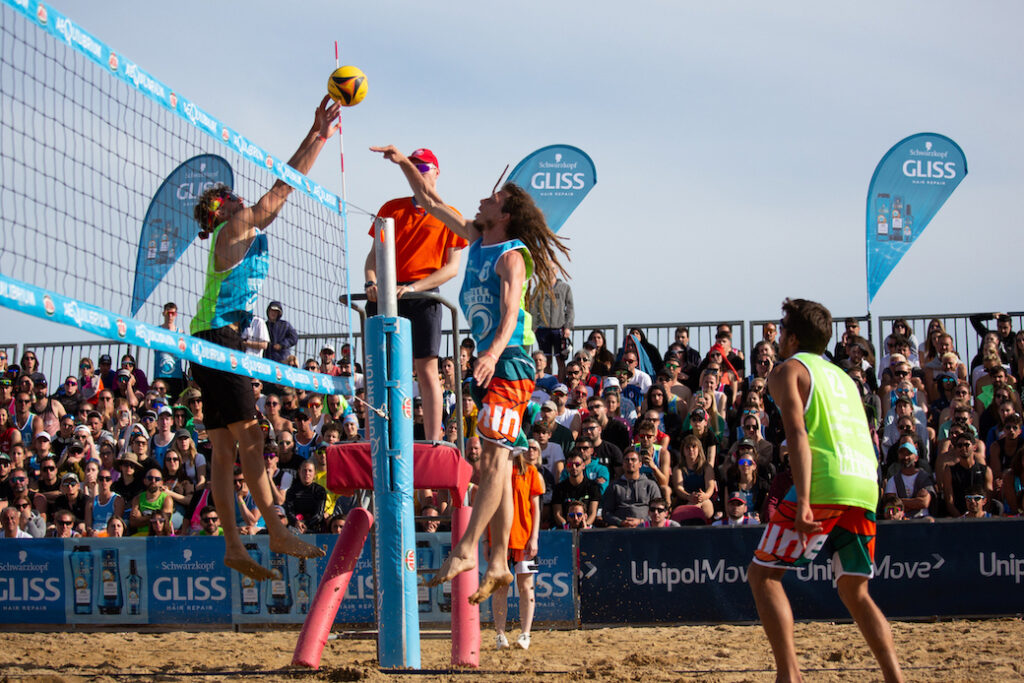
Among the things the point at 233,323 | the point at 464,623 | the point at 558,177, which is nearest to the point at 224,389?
the point at 233,323

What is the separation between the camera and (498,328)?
5926mm

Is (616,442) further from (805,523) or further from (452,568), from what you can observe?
(805,523)

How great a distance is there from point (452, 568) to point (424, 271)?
2053 mm

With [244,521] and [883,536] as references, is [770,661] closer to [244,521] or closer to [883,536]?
[883,536]

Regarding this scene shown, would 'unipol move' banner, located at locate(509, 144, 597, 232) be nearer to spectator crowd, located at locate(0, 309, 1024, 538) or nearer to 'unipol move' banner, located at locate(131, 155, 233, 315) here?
spectator crowd, located at locate(0, 309, 1024, 538)

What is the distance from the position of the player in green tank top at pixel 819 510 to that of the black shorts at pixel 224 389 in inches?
110

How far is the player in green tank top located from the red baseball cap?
279 centimetres

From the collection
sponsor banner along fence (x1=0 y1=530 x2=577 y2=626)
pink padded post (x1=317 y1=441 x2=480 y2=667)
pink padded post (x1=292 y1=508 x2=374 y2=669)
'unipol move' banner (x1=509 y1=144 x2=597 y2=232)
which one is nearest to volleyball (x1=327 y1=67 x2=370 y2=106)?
pink padded post (x1=317 y1=441 x2=480 y2=667)

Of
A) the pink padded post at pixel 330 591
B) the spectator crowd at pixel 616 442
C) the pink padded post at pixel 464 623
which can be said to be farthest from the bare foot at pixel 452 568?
the spectator crowd at pixel 616 442

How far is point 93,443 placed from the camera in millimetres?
12891

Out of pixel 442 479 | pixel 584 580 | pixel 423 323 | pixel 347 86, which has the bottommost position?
pixel 584 580

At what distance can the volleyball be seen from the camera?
6.24 meters

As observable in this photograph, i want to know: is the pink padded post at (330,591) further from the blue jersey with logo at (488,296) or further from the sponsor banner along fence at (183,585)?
the sponsor banner along fence at (183,585)

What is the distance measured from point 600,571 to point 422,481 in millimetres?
3798
